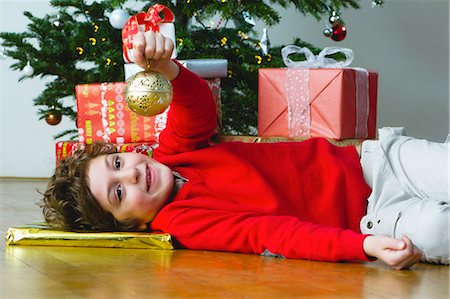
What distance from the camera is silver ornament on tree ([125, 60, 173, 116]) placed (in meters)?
1.32

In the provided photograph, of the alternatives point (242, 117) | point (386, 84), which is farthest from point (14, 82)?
point (386, 84)

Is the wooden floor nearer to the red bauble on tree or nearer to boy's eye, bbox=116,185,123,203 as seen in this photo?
boy's eye, bbox=116,185,123,203

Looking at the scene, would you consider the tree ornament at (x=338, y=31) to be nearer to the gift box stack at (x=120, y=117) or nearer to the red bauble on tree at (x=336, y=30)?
the red bauble on tree at (x=336, y=30)

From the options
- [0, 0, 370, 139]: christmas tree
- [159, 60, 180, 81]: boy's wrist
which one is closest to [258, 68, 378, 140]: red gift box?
[0, 0, 370, 139]: christmas tree

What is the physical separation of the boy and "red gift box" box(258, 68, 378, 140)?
53 cm

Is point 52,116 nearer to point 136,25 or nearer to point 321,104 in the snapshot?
point 321,104

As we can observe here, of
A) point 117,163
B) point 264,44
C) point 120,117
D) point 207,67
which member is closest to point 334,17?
point 264,44

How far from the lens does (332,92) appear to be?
217 cm

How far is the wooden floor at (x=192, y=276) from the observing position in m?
1.08

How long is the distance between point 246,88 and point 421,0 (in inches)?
68.6

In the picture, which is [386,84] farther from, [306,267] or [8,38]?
[306,267]

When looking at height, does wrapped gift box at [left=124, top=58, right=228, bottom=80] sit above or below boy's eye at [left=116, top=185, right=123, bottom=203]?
above

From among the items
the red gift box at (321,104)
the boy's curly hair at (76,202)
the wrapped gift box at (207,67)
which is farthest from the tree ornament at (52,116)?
the boy's curly hair at (76,202)

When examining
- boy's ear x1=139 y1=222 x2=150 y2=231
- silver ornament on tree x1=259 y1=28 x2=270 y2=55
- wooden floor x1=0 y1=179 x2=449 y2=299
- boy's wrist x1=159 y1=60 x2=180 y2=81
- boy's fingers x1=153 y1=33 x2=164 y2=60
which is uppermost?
silver ornament on tree x1=259 y1=28 x2=270 y2=55
